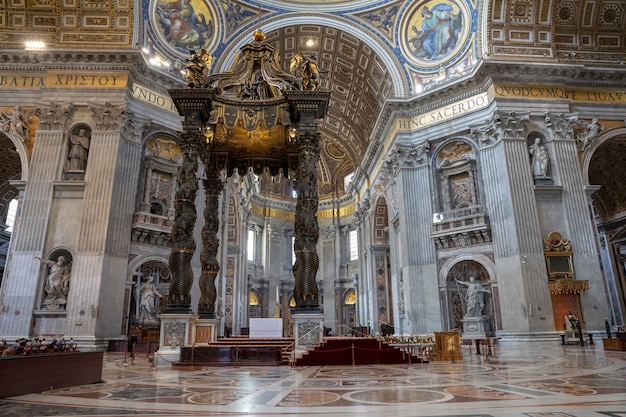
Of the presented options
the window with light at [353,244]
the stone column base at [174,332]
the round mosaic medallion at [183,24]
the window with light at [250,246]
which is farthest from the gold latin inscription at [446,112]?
the window with light at [250,246]

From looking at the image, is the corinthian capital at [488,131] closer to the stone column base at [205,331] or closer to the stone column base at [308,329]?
the stone column base at [308,329]

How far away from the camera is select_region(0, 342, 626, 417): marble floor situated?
11.3ft

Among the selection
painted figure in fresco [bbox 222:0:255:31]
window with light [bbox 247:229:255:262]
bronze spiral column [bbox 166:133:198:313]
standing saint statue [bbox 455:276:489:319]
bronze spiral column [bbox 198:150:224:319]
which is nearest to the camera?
bronze spiral column [bbox 166:133:198:313]

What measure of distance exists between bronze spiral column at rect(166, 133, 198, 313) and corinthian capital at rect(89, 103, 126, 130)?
7.30m

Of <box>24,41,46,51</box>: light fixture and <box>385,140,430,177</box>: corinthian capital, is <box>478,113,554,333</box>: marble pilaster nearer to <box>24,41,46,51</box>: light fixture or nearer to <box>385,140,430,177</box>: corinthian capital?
<box>385,140,430,177</box>: corinthian capital

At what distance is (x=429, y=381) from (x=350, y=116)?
22.2 metres

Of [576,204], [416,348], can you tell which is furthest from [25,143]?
[576,204]

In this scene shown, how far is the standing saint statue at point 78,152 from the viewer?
14594 millimetres

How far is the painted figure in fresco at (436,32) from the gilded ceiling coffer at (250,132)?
35.2ft

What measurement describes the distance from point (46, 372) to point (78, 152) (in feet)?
38.2

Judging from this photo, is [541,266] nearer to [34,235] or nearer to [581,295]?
[581,295]

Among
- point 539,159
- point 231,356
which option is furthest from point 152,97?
point 539,159

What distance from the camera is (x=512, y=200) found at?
49.4ft

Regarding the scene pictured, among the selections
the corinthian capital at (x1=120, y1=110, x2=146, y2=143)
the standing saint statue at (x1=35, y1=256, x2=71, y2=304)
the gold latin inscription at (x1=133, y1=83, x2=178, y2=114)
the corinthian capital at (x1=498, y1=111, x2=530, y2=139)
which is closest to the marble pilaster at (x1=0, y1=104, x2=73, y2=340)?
the standing saint statue at (x1=35, y1=256, x2=71, y2=304)
